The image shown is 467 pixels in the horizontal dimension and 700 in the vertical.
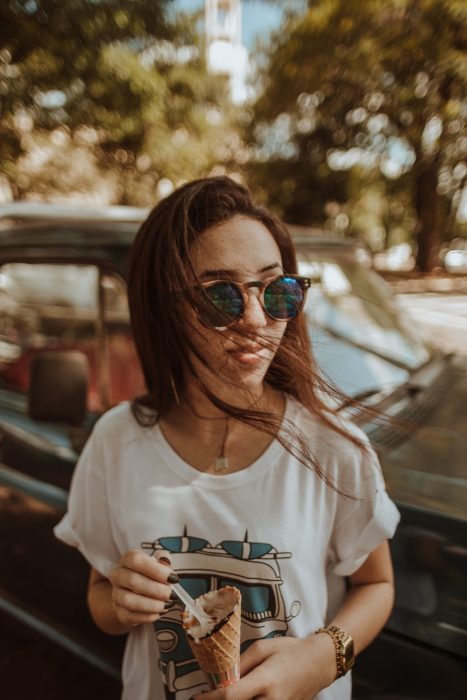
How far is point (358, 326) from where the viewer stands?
223 centimetres

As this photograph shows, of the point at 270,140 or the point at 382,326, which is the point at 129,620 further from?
the point at 270,140

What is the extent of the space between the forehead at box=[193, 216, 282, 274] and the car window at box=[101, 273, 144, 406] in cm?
89

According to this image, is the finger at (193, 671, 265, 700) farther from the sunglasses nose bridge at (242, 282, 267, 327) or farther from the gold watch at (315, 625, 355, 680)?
the sunglasses nose bridge at (242, 282, 267, 327)

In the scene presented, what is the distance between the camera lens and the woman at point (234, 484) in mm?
1067

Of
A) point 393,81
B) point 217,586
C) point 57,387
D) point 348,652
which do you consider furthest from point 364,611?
point 393,81

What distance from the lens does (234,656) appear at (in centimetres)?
92

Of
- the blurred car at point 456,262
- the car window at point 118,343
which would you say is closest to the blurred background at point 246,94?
the blurred car at point 456,262

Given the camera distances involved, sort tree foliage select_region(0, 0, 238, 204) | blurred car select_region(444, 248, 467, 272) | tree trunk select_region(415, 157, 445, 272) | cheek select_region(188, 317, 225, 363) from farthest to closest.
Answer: tree trunk select_region(415, 157, 445, 272), tree foliage select_region(0, 0, 238, 204), blurred car select_region(444, 248, 467, 272), cheek select_region(188, 317, 225, 363)

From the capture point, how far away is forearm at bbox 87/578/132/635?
119cm

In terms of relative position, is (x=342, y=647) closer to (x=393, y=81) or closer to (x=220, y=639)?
(x=220, y=639)

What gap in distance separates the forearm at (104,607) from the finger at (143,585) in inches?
9.5

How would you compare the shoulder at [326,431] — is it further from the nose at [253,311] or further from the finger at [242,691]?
the finger at [242,691]

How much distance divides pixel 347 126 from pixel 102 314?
625 inches

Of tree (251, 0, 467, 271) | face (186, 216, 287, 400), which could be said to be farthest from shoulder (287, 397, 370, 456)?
tree (251, 0, 467, 271)
